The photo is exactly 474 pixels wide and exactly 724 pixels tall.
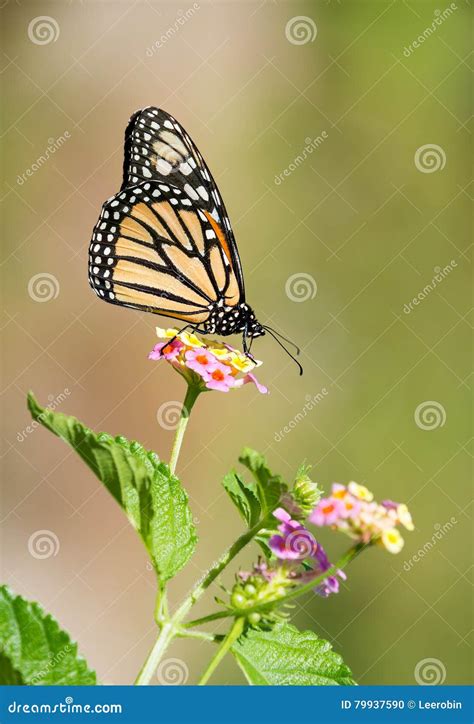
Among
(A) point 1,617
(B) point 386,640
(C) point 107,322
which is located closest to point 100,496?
(C) point 107,322

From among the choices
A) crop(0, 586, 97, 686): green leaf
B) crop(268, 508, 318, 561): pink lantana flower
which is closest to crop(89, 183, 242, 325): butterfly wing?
crop(268, 508, 318, 561): pink lantana flower

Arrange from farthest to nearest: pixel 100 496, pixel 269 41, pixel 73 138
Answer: pixel 269 41, pixel 73 138, pixel 100 496

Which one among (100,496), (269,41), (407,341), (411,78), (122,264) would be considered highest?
(411,78)

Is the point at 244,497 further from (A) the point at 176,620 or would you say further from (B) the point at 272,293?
(B) the point at 272,293

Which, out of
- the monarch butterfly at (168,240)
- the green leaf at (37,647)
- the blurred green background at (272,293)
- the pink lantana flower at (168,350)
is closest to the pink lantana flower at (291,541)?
the green leaf at (37,647)

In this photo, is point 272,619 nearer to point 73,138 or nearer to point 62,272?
point 62,272
